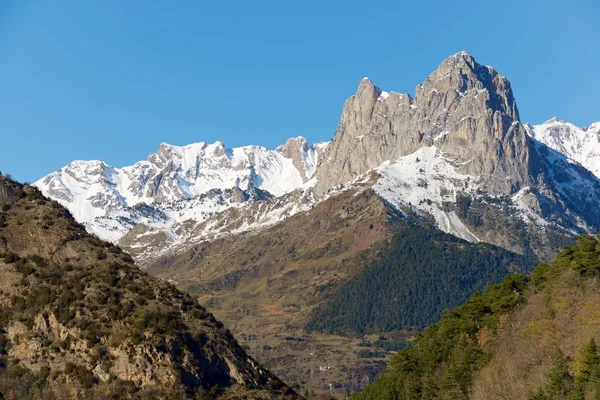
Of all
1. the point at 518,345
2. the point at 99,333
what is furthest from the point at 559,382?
the point at 99,333

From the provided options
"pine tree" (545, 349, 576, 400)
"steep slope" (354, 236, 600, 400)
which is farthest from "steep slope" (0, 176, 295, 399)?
"steep slope" (354, 236, 600, 400)

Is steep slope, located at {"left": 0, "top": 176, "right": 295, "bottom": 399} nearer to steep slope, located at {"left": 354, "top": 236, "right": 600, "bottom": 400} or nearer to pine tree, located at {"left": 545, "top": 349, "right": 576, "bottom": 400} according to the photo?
pine tree, located at {"left": 545, "top": 349, "right": 576, "bottom": 400}

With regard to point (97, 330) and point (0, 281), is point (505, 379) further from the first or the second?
point (0, 281)

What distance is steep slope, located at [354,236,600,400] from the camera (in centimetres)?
11375

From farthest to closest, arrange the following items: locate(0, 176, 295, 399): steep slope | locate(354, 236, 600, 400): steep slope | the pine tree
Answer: locate(354, 236, 600, 400): steep slope
the pine tree
locate(0, 176, 295, 399): steep slope

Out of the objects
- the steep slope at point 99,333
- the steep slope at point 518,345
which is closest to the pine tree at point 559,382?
the steep slope at point 518,345

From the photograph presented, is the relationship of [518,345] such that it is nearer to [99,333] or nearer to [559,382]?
[559,382]

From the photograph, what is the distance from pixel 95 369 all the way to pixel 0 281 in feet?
56.4

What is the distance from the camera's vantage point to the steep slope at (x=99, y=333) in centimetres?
8850

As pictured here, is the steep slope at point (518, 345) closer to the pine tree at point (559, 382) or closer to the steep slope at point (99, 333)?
the pine tree at point (559, 382)

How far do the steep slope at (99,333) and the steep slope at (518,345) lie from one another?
1381 inches

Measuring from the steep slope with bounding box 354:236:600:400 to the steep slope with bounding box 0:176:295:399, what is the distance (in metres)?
35.1

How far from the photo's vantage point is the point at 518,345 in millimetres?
129375

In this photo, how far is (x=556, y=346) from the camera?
394ft
